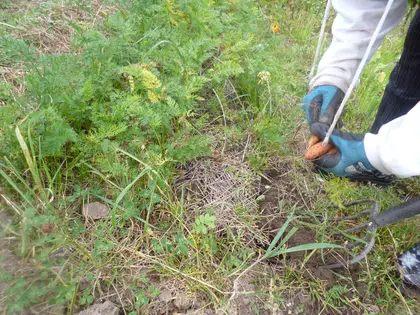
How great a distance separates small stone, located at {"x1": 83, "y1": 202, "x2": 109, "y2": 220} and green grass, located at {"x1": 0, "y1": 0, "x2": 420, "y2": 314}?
30 mm

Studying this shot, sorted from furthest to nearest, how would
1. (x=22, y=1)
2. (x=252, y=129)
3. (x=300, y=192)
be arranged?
(x=22, y=1) < (x=252, y=129) < (x=300, y=192)

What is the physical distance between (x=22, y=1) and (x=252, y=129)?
2187 mm

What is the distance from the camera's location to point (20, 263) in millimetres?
1257

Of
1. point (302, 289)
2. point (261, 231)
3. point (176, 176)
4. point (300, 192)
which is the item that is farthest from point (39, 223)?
point (300, 192)

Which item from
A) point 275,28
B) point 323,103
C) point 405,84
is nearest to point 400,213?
point 323,103

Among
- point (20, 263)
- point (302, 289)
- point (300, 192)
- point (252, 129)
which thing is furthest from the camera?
point (252, 129)

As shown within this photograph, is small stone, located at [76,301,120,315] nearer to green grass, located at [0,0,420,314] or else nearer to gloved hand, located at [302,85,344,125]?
green grass, located at [0,0,420,314]

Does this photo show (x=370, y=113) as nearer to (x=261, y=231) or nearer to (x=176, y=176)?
(x=261, y=231)

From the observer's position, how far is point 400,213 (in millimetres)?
1532

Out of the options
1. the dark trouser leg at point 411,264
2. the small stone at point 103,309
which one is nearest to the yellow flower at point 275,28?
the dark trouser leg at point 411,264

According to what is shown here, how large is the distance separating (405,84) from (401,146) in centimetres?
89

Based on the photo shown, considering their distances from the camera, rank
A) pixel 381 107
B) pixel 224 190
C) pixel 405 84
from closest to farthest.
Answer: pixel 224 190, pixel 405 84, pixel 381 107

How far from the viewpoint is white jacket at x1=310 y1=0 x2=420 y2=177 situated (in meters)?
1.40

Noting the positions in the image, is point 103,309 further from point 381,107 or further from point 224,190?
point 381,107
